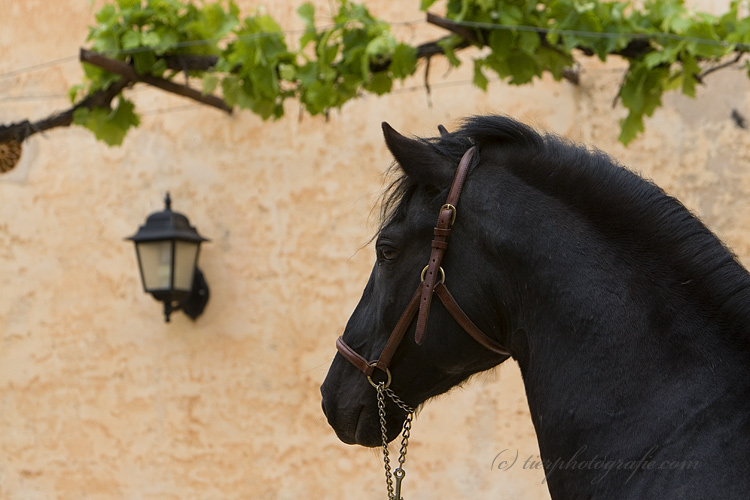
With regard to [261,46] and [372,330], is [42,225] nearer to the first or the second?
[261,46]

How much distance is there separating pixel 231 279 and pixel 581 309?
384 centimetres

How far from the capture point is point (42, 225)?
5.94 m

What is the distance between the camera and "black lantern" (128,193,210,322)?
508 centimetres

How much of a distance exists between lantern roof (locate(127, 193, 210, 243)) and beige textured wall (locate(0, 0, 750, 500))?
0.27m

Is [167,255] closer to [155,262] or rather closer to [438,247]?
[155,262]

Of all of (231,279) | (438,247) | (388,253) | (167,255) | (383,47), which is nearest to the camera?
(438,247)

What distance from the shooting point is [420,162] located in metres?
2.02

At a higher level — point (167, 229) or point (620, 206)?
point (620, 206)

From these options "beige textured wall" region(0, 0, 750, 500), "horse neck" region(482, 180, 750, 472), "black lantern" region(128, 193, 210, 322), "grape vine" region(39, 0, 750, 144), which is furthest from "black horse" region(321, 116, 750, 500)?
"black lantern" region(128, 193, 210, 322)

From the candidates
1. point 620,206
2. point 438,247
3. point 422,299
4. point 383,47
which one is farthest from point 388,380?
point 383,47

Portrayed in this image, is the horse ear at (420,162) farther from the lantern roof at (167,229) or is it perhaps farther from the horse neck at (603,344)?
the lantern roof at (167,229)

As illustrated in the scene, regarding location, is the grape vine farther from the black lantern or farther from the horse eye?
the horse eye

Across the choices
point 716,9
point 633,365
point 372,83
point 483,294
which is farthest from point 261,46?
point 633,365

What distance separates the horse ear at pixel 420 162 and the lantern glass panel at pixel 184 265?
3.30 m
